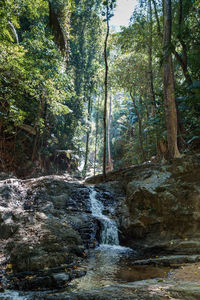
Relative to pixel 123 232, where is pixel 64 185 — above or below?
above

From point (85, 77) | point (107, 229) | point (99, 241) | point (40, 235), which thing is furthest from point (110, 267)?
point (85, 77)

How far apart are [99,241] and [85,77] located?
19.3m

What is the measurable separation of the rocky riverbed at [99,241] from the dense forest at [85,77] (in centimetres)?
209

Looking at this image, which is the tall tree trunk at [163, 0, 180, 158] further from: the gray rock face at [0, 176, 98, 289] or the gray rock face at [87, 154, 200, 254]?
the gray rock face at [0, 176, 98, 289]

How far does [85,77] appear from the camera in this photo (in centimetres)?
2214

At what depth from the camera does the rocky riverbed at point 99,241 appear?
3.05 meters

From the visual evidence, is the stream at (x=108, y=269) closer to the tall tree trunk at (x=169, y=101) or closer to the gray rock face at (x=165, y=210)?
the gray rock face at (x=165, y=210)

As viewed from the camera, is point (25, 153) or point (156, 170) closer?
point (156, 170)

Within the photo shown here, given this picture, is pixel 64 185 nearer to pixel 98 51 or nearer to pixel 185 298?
pixel 185 298

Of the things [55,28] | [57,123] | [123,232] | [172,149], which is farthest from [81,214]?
[55,28]

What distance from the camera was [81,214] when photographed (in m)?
7.29

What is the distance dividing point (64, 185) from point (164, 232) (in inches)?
194

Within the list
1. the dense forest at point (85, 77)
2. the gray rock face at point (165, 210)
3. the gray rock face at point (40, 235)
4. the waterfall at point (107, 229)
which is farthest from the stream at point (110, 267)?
the dense forest at point (85, 77)

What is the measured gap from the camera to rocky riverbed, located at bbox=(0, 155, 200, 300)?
3051 mm
